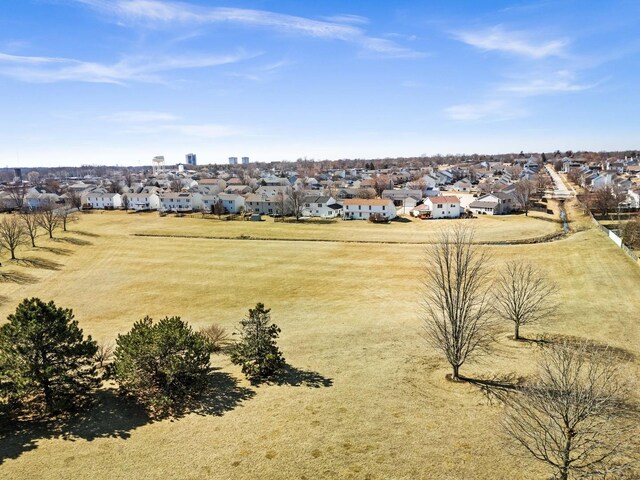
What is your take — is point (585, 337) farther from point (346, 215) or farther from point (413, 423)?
point (346, 215)

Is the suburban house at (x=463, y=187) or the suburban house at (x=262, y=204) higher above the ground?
the suburban house at (x=463, y=187)

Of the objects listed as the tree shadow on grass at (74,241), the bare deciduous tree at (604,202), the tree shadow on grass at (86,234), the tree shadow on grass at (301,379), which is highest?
the bare deciduous tree at (604,202)

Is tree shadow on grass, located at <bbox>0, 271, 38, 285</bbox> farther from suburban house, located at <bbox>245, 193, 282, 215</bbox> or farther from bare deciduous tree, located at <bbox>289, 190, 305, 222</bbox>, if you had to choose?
suburban house, located at <bbox>245, 193, 282, 215</bbox>

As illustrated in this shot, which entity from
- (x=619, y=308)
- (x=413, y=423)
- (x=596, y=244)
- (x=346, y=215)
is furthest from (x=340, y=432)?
(x=346, y=215)

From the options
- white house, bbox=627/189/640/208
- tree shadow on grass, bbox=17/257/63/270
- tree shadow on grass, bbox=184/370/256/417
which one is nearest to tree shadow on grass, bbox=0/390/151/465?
tree shadow on grass, bbox=184/370/256/417

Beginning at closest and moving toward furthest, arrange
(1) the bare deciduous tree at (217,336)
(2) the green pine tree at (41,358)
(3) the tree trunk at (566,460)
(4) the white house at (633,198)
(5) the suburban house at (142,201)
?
(3) the tree trunk at (566,460)
(2) the green pine tree at (41,358)
(1) the bare deciduous tree at (217,336)
(4) the white house at (633,198)
(5) the suburban house at (142,201)

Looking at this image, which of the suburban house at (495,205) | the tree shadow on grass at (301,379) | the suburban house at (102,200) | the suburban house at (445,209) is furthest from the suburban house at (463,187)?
the tree shadow on grass at (301,379)

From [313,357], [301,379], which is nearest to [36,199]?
[313,357]

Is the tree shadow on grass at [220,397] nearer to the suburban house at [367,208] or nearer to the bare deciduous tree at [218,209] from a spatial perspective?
the suburban house at [367,208]
